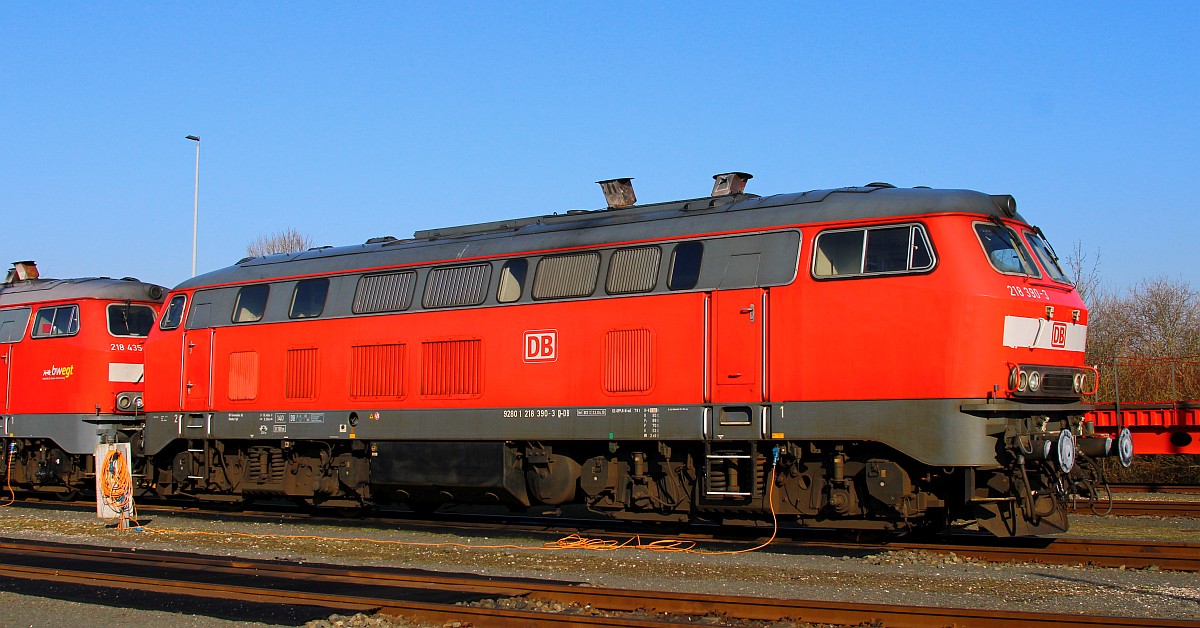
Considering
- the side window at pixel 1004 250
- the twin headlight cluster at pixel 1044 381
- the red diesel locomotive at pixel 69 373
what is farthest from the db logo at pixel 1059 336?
the red diesel locomotive at pixel 69 373

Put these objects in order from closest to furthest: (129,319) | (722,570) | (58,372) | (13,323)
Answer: (722,570) → (58,372) → (129,319) → (13,323)

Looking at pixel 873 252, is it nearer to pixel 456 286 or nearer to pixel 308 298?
pixel 456 286

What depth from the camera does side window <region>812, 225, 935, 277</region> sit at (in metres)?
13.0

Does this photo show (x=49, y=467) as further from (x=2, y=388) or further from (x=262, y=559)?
(x=262, y=559)

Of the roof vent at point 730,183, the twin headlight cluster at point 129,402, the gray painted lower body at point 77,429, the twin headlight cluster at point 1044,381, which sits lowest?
the gray painted lower body at point 77,429

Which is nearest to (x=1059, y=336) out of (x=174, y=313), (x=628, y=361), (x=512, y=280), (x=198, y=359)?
(x=628, y=361)

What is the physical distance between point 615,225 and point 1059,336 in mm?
5990

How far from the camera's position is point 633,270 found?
15086mm

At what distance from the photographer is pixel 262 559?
13695 millimetres

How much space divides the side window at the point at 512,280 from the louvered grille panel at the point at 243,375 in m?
5.37

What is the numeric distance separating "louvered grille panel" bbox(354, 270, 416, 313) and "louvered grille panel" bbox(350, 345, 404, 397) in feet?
2.09

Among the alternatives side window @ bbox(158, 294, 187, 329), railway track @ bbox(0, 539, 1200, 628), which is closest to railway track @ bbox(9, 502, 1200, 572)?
side window @ bbox(158, 294, 187, 329)

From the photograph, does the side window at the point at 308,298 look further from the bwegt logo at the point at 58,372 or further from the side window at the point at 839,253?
the side window at the point at 839,253

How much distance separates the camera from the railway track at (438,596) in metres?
8.75
